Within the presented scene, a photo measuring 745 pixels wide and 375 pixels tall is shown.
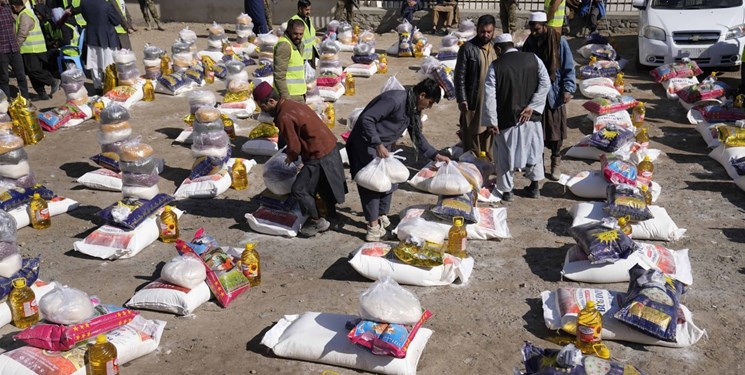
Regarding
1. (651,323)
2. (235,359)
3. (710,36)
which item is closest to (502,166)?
(651,323)

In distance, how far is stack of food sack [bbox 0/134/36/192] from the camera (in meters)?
7.50

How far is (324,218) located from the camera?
7141mm

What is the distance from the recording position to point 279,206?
702 cm

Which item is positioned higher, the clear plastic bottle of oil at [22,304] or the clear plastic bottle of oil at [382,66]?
the clear plastic bottle of oil at [22,304]

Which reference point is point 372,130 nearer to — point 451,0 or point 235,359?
point 235,359

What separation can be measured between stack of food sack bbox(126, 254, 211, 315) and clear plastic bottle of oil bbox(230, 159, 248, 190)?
8.01 ft

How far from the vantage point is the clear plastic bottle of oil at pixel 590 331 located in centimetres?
493

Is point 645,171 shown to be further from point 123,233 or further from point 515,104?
point 123,233

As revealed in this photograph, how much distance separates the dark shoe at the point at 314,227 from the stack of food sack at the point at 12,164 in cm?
299

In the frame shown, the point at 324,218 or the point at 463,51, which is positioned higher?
the point at 463,51

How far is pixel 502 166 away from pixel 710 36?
6205 mm

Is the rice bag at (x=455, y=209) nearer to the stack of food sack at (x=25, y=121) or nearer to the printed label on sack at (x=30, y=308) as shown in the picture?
the printed label on sack at (x=30, y=308)

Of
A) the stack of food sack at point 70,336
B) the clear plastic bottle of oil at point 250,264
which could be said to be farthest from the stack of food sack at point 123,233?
the stack of food sack at point 70,336

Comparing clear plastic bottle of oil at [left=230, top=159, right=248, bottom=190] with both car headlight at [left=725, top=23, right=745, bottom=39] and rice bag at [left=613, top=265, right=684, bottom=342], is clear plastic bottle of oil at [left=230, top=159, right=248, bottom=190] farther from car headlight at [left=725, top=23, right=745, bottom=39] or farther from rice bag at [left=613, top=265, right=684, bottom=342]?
car headlight at [left=725, top=23, right=745, bottom=39]
